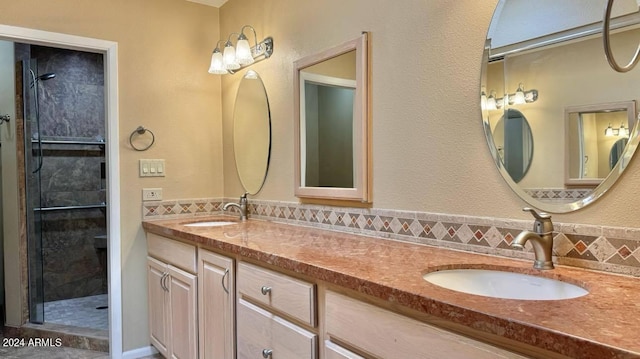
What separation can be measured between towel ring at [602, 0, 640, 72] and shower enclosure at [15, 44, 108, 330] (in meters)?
3.97

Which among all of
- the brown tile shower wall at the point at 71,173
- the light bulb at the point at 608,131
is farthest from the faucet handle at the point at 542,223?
the brown tile shower wall at the point at 71,173

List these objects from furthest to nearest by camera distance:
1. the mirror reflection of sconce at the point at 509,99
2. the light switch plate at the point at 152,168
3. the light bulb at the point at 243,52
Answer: the light switch plate at the point at 152,168, the light bulb at the point at 243,52, the mirror reflection of sconce at the point at 509,99

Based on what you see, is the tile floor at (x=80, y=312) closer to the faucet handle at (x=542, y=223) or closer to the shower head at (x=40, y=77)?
the shower head at (x=40, y=77)

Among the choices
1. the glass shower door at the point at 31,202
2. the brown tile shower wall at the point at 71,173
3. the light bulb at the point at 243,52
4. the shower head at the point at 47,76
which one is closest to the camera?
the light bulb at the point at 243,52

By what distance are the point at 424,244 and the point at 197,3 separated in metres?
2.42

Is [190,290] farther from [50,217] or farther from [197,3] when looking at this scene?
[50,217]

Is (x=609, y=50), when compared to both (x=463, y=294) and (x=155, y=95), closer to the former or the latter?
(x=463, y=294)

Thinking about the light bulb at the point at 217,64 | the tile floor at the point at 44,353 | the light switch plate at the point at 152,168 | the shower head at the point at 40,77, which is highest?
the shower head at the point at 40,77

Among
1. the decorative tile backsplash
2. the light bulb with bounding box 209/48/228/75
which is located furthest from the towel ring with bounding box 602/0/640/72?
the light bulb with bounding box 209/48/228/75

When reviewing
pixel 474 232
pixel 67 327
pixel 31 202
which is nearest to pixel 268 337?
pixel 474 232

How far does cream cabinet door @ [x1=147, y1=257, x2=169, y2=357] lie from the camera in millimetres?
2482

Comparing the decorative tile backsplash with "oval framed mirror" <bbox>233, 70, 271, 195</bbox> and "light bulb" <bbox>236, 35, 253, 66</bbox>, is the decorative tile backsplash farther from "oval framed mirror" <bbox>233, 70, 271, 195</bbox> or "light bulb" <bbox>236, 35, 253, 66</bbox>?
"light bulb" <bbox>236, 35, 253, 66</bbox>

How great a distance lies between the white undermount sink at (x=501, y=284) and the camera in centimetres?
113

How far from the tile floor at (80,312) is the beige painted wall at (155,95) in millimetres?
810
